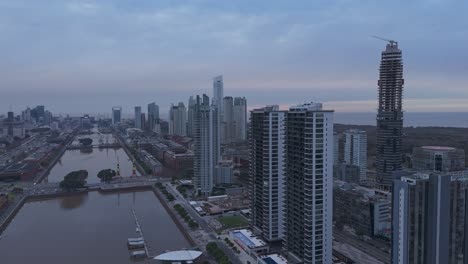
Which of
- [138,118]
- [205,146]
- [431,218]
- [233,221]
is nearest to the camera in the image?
[431,218]

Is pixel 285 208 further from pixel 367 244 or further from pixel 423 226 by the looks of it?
pixel 423 226

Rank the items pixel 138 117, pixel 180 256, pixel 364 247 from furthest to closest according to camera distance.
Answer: pixel 138 117, pixel 364 247, pixel 180 256

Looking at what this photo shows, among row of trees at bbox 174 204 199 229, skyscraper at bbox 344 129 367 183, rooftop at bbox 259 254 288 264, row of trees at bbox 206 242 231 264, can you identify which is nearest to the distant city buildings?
skyscraper at bbox 344 129 367 183

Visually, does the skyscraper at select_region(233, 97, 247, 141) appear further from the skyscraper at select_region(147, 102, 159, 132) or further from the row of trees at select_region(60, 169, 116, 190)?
the row of trees at select_region(60, 169, 116, 190)

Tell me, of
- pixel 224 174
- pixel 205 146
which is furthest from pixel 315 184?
pixel 224 174

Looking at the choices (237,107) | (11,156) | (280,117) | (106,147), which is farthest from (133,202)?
(237,107)

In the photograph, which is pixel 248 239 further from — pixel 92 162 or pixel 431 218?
pixel 92 162
